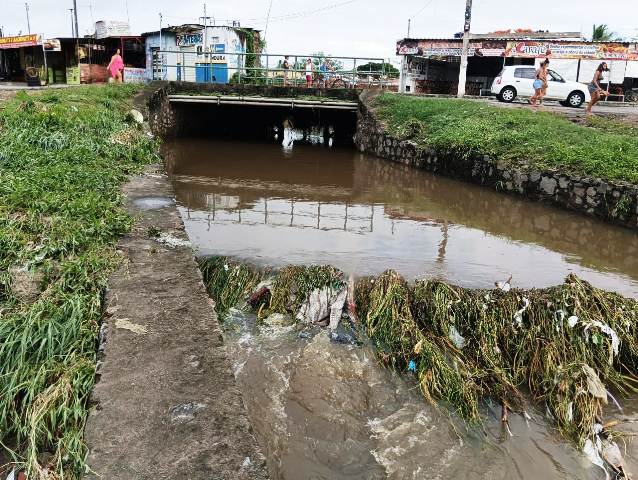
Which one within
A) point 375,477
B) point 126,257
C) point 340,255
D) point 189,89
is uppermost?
point 189,89

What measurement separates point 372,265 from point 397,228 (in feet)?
7.21

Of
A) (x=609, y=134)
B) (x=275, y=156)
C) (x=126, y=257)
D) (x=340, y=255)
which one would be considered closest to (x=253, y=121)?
(x=275, y=156)

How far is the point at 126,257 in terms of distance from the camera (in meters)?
4.70

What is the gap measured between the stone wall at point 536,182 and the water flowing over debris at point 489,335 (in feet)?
13.6

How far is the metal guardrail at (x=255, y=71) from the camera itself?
20.6m

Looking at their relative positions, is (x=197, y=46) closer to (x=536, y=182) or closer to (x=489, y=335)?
→ (x=536, y=182)

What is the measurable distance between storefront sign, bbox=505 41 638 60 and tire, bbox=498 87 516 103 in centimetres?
522

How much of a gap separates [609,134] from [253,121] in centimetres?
1491

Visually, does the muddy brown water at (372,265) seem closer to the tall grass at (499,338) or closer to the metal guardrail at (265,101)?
the tall grass at (499,338)

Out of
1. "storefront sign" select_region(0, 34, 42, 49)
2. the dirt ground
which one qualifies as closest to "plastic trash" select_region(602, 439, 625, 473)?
the dirt ground

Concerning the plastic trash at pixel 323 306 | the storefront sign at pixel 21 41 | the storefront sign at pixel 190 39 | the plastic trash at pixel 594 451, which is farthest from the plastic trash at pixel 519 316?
the storefront sign at pixel 21 41

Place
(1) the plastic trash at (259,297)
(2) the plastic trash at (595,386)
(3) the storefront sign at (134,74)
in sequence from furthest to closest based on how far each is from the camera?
(3) the storefront sign at (134,74), (1) the plastic trash at (259,297), (2) the plastic trash at (595,386)

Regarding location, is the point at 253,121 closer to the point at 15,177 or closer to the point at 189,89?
the point at 189,89

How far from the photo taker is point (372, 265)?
6895mm
